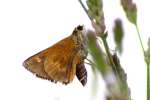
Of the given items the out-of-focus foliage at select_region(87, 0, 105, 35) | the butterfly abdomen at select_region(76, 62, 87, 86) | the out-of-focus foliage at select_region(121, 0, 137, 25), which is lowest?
the butterfly abdomen at select_region(76, 62, 87, 86)

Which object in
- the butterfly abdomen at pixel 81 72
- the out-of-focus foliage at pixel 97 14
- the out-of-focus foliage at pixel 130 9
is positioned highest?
the out-of-focus foliage at pixel 130 9

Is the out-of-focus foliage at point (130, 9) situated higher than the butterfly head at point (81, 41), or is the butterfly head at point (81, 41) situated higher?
the out-of-focus foliage at point (130, 9)

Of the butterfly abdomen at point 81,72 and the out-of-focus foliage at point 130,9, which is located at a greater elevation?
the out-of-focus foliage at point 130,9

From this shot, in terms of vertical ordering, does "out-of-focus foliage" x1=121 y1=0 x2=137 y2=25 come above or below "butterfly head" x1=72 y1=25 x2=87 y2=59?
above
